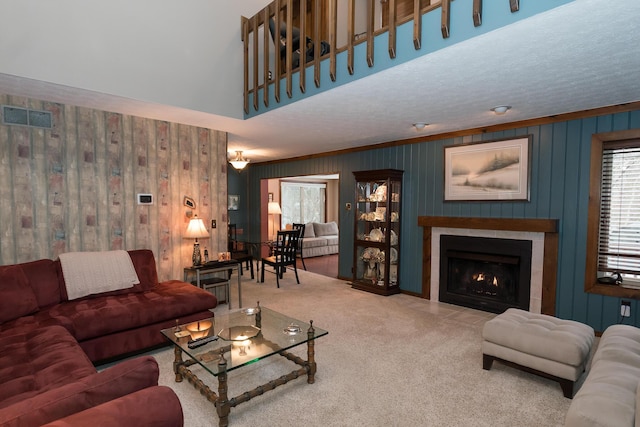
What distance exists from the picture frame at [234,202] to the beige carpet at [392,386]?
4.98 metres

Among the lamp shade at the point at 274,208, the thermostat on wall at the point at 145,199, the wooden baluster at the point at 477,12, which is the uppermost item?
the wooden baluster at the point at 477,12

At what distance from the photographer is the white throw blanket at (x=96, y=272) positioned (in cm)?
312

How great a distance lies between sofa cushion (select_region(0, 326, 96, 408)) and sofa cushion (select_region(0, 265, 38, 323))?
0.42 meters

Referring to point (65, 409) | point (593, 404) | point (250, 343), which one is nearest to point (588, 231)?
point (593, 404)

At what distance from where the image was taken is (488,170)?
13.7ft

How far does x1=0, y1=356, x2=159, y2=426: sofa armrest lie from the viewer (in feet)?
3.50

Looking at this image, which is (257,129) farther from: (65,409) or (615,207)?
(615,207)

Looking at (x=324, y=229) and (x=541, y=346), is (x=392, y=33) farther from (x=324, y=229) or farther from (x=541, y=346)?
(x=324, y=229)

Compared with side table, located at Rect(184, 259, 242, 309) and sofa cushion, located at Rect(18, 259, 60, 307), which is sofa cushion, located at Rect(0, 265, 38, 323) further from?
side table, located at Rect(184, 259, 242, 309)

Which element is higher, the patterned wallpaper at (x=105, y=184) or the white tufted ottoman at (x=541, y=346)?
the patterned wallpaper at (x=105, y=184)

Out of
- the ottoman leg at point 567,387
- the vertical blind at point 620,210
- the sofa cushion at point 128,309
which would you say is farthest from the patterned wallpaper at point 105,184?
the vertical blind at point 620,210

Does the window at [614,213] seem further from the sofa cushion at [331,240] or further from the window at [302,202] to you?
the window at [302,202]

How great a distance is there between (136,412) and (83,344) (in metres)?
2.07

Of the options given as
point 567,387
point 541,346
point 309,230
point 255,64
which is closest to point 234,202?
point 309,230
